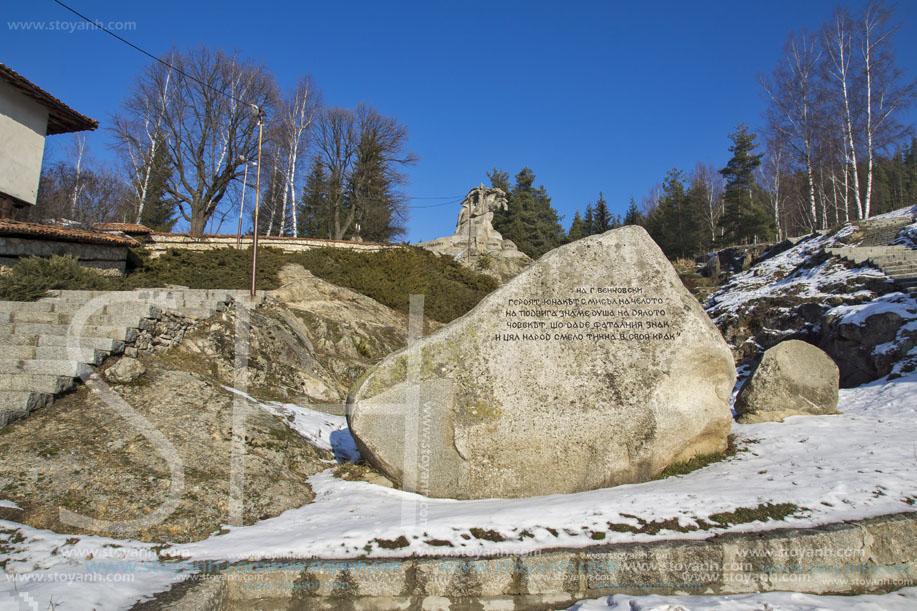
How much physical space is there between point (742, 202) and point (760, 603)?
40.9 m

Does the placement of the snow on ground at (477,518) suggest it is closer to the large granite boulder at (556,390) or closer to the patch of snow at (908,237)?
the large granite boulder at (556,390)

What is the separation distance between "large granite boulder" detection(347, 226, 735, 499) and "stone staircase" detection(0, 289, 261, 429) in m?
3.71

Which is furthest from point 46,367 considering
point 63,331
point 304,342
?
point 304,342

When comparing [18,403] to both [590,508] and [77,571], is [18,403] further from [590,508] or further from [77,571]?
[590,508]

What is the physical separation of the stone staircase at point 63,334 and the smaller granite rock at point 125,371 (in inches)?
9.9

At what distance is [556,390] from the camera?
17.7 ft

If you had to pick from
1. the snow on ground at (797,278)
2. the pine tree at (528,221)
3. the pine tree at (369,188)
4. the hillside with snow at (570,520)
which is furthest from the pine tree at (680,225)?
the hillside with snow at (570,520)

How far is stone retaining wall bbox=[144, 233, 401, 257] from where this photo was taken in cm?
2066

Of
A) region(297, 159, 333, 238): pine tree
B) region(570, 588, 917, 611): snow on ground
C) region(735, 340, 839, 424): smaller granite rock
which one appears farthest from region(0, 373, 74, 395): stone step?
region(297, 159, 333, 238): pine tree

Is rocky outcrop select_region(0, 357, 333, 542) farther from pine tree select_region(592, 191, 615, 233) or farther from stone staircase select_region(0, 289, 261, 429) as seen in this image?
pine tree select_region(592, 191, 615, 233)

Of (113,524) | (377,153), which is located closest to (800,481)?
(113,524)

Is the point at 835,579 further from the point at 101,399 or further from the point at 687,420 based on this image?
the point at 101,399

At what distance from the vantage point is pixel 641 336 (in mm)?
5629

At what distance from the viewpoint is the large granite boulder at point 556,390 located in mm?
5246
